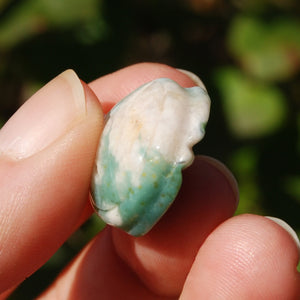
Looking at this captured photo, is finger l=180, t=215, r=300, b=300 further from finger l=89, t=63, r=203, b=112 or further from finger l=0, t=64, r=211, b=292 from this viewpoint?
finger l=89, t=63, r=203, b=112

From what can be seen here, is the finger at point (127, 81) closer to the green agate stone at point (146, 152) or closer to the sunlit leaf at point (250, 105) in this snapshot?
the green agate stone at point (146, 152)

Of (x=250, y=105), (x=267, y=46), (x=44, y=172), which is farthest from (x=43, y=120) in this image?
(x=267, y=46)

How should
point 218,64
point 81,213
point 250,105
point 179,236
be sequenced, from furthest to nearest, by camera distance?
point 218,64 < point 250,105 < point 179,236 < point 81,213

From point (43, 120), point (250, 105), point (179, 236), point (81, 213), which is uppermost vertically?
point (43, 120)

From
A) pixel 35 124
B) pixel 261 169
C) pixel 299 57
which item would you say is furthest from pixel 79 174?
pixel 299 57

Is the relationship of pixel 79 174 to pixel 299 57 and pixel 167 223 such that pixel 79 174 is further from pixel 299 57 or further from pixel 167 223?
pixel 299 57

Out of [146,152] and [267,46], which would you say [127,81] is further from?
[267,46]

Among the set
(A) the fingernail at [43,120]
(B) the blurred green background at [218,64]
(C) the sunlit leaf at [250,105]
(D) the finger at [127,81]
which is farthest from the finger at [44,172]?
(C) the sunlit leaf at [250,105]
